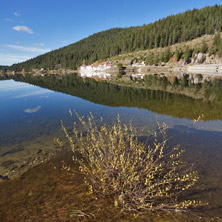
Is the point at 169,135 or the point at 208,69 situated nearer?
the point at 169,135

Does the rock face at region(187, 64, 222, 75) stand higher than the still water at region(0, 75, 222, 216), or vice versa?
the rock face at region(187, 64, 222, 75)

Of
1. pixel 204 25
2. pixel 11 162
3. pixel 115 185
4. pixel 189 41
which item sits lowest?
pixel 11 162

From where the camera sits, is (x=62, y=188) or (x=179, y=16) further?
(x=179, y=16)

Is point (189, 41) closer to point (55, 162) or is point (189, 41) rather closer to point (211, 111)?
point (211, 111)

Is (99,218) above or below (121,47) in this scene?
below

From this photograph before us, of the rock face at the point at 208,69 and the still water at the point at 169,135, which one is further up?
the rock face at the point at 208,69

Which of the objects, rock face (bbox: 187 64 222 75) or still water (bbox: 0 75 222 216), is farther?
rock face (bbox: 187 64 222 75)

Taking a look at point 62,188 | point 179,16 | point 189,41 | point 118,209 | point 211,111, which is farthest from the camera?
point 179,16

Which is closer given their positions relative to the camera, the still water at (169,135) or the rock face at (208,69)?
the still water at (169,135)

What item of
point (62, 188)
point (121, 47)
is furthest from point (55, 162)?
point (121, 47)

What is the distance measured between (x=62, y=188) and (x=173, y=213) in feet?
11.4

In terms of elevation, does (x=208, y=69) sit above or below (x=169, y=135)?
above

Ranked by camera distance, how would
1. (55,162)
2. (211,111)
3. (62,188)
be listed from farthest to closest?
(211,111) < (55,162) < (62,188)

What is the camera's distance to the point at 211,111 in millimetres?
13375
